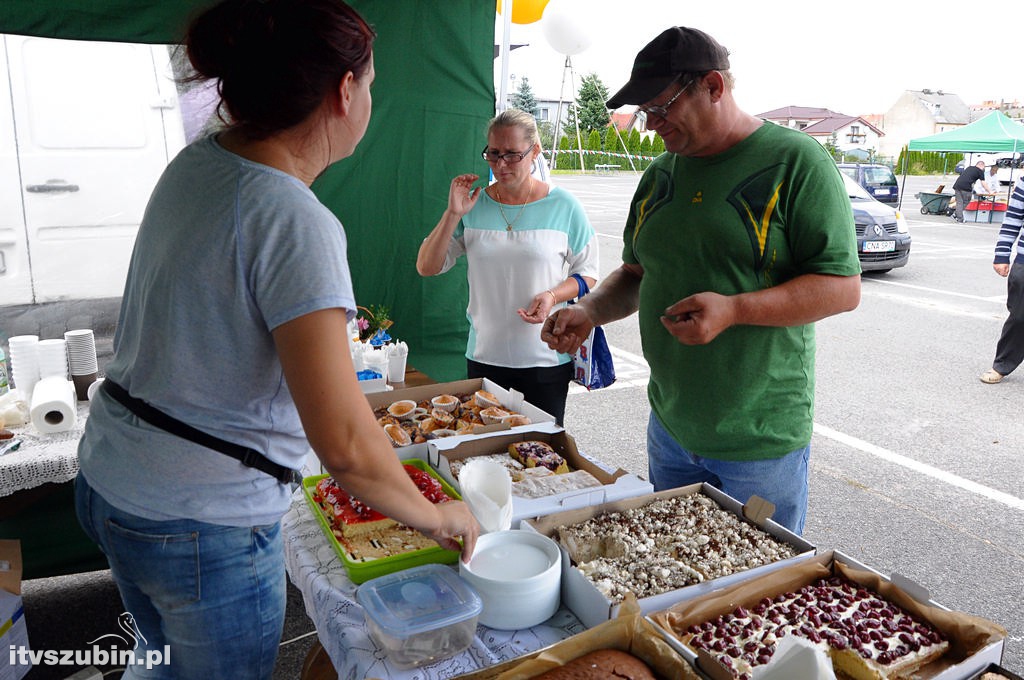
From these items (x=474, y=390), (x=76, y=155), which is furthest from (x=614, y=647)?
(x=76, y=155)

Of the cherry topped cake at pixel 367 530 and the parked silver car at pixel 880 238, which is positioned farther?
the parked silver car at pixel 880 238

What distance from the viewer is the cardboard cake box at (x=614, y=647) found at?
109cm

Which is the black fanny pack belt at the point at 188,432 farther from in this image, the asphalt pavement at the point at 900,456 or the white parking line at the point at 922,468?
the white parking line at the point at 922,468

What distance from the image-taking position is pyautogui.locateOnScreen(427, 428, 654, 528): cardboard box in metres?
1.69

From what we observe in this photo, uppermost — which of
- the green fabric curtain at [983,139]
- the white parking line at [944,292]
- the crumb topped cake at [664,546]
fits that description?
the green fabric curtain at [983,139]

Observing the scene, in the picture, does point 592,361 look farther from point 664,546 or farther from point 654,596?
point 654,596

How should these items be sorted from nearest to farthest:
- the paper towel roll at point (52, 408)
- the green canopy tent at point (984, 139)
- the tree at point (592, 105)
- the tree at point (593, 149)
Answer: the paper towel roll at point (52, 408) < the green canopy tent at point (984, 139) < the tree at point (593, 149) < the tree at point (592, 105)

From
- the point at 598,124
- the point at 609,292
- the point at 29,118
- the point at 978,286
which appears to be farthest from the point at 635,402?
the point at 598,124

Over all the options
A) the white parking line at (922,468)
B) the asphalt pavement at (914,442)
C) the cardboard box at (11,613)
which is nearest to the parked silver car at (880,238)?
the asphalt pavement at (914,442)

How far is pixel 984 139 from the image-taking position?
15.3 meters

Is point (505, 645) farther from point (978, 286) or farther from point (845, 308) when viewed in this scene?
point (978, 286)

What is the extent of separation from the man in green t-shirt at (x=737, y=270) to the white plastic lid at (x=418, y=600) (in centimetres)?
76

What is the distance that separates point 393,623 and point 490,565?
25cm

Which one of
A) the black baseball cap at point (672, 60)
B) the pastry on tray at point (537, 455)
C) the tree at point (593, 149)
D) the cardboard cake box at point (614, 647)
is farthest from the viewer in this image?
the tree at point (593, 149)
